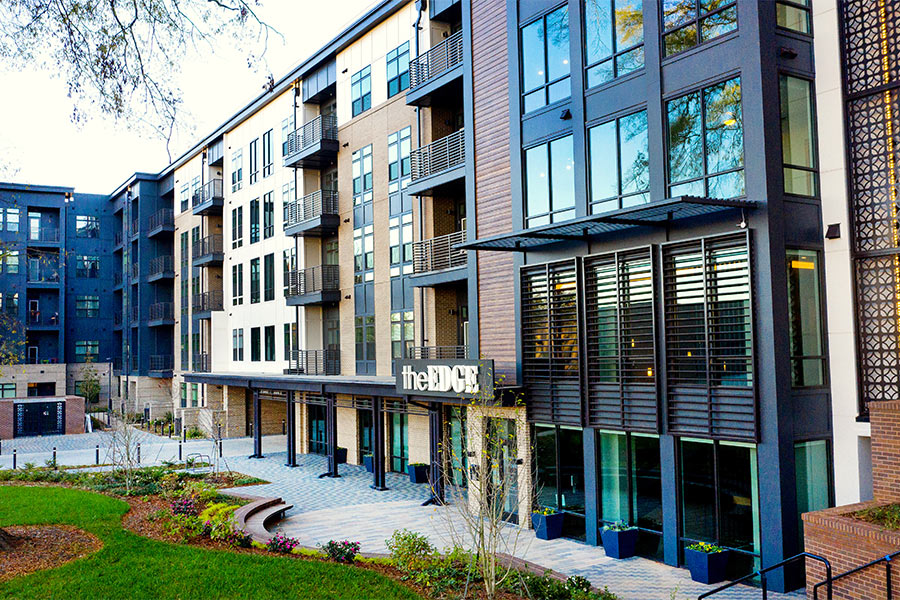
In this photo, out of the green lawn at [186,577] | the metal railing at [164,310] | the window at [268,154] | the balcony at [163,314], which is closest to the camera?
the green lawn at [186,577]

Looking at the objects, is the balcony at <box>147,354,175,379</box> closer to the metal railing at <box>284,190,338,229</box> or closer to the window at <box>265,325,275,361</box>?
the window at <box>265,325,275,361</box>

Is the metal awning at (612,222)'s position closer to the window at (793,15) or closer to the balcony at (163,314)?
the window at (793,15)

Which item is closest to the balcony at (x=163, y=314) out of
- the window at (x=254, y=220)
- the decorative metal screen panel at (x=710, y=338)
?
the window at (x=254, y=220)

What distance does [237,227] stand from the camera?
4106 cm

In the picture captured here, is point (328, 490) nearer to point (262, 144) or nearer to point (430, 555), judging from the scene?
point (430, 555)

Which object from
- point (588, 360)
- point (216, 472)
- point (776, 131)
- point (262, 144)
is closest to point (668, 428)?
point (588, 360)

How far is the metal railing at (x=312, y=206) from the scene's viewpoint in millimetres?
30719

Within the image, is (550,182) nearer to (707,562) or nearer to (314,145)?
(707,562)

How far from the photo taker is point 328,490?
24.2 meters

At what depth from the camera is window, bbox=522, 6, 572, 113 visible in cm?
1756

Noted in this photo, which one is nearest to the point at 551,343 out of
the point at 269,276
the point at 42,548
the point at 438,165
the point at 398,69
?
the point at 438,165

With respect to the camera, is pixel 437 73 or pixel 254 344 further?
pixel 254 344

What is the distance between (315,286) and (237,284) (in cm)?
1118

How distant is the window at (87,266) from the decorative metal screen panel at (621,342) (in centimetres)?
5042
